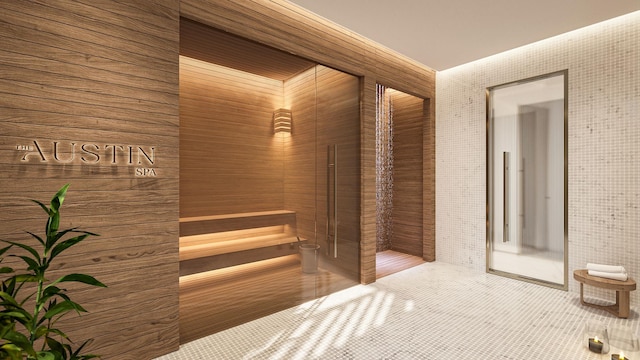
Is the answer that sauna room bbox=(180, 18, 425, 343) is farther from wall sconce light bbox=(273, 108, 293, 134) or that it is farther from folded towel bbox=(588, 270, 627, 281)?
folded towel bbox=(588, 270, 627, 281)

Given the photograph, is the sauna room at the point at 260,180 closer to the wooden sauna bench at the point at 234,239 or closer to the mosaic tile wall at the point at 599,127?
the wooden sauna bench at the point at 234,239

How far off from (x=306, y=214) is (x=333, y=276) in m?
0.79

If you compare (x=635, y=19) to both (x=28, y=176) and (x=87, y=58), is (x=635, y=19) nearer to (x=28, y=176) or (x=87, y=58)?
(x=87, y=58)

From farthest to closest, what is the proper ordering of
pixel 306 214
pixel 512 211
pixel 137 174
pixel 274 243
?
pixel 512 211 < pixel 306 214 < pixel 274 243 < pixel 137 174

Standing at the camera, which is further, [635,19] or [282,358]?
[635,19]

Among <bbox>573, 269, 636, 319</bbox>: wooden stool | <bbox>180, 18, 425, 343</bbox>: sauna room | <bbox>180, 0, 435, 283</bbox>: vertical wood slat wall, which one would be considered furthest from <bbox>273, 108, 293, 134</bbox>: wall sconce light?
<bbox>573, 269, 636, 319</bbox>: wooden stool

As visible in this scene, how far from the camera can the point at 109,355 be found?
6.12 feet

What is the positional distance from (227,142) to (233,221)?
64cm

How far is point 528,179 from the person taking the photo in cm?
344

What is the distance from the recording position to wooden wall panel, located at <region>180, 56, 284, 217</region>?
225cm

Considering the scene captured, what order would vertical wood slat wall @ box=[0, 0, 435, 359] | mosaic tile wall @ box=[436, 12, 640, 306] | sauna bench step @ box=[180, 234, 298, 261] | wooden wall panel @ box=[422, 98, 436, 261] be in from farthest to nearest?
1. wooden wall panel @ box=[422, 98, 436, 261]
2. mosaic tile wall @ box=[436, 12, 640, 306]
3. sauna bench step @ box=[180, 234, 298, 261]
4. vertical wood slat wall @ box=[0, 0, 435, 359]

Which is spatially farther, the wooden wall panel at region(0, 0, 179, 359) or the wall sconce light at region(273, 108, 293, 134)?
the wall sconce light at region(273, 108, 293, 134)

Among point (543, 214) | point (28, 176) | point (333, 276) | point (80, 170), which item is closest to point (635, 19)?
point (543, 214)

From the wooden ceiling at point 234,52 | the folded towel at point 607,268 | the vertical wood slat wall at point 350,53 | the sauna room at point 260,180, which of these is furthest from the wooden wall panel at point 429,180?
the wooden ceiling at point 234,52
